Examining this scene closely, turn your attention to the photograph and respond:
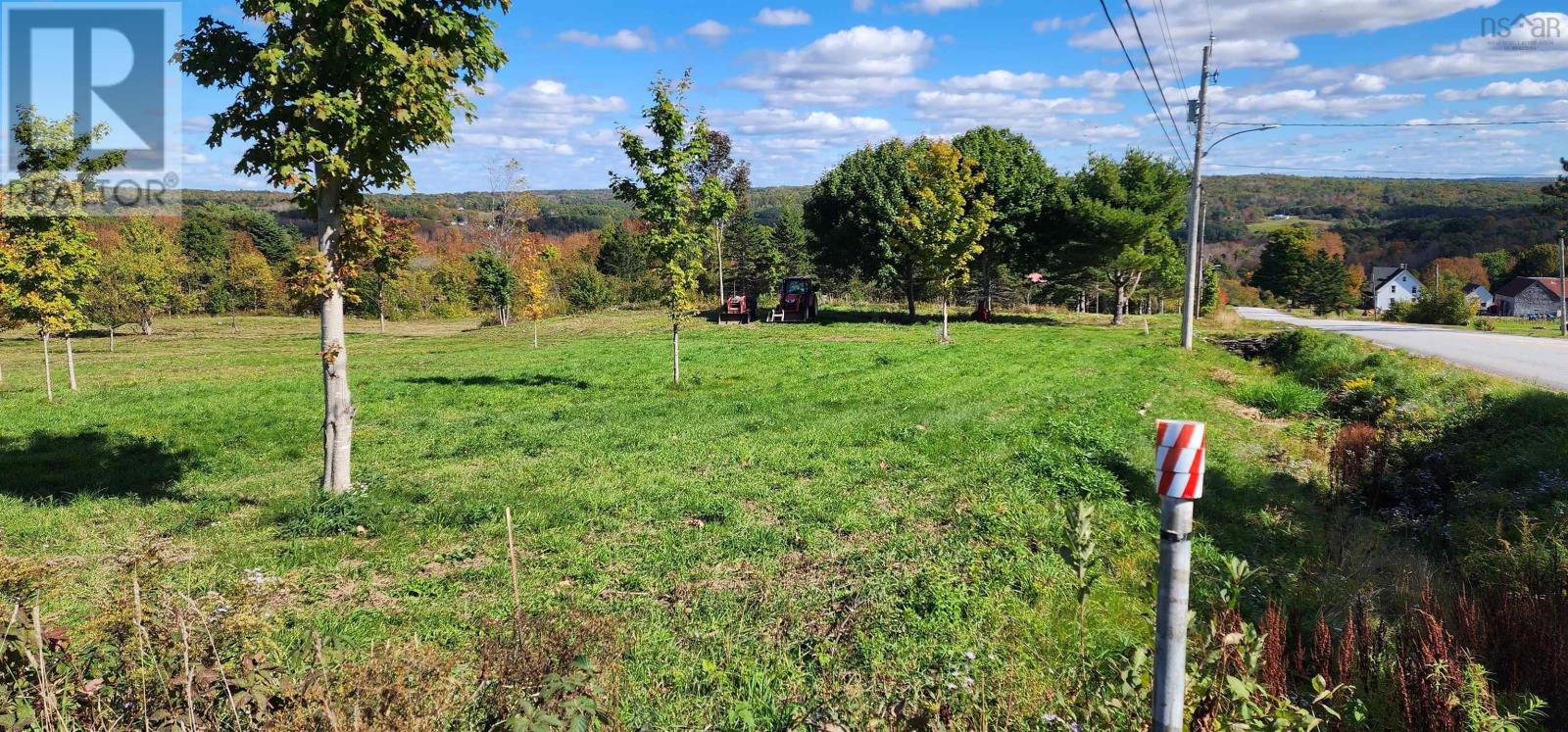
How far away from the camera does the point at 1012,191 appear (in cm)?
3525

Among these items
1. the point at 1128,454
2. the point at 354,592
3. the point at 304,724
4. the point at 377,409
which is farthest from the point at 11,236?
the point at 1128,454

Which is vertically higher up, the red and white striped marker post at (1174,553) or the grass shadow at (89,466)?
the red and white striped marker post at (1174,553)

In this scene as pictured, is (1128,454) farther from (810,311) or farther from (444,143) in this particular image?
(810,311)

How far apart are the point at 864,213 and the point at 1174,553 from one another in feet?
112

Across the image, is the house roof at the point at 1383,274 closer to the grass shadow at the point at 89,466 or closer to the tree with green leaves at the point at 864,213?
the tree with green leaves at the point at 864,213

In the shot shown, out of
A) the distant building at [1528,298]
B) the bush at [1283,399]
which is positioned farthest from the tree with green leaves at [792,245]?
the distant building at [1528,298]

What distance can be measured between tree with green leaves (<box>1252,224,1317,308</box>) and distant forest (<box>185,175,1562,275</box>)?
36.6 ft

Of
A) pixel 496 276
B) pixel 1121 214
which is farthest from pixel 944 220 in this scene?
pixel 496 276

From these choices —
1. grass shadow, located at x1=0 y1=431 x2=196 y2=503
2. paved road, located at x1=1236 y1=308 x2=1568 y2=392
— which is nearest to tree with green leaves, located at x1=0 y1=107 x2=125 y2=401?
grass shadow, located at x1=0 y1=431 x2=196 y2=503

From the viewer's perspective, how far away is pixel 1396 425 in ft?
37.3

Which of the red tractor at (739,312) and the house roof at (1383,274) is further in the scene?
the house roof at (1383,274)

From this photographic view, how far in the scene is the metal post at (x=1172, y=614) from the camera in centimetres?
268

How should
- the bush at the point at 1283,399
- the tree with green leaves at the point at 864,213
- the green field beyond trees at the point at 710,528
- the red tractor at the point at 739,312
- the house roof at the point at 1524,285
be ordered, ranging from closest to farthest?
1. the green field beyond trees at the point at 710,528
2. the bush at the point at 1283,399
3. the tree with green leaves at the point at 864,213
4. the red tractor at the point at 739,312
5. the house roof at the point at 1524,285

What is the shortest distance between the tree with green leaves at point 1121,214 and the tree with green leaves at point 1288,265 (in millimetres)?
62064
